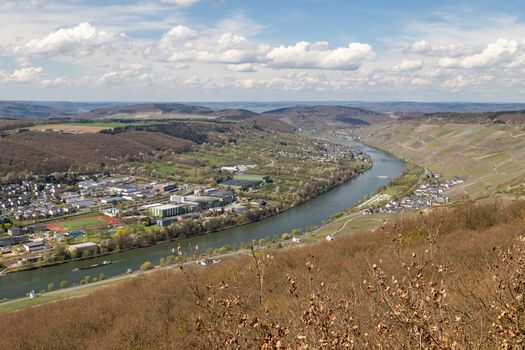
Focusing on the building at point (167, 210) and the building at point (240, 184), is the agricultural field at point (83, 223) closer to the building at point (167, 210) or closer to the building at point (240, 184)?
the building at point (167, 210)

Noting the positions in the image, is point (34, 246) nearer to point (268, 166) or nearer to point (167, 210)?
point (167, 210)

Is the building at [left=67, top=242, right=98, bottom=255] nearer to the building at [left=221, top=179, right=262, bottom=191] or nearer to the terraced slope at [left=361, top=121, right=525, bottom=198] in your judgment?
the building at [left=221, top=179, right=262, bottom=191]

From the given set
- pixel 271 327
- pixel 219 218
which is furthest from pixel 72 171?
pixel 271 327

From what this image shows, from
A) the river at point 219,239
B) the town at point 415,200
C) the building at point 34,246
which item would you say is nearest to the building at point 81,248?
the river at point 219,239

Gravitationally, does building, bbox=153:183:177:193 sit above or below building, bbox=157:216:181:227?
above

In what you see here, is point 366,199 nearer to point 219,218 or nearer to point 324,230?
point 324,230

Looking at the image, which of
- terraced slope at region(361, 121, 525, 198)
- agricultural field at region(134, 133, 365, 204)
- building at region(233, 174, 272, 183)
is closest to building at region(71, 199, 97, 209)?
agricultural field at region(134, 133, 365, 204)
